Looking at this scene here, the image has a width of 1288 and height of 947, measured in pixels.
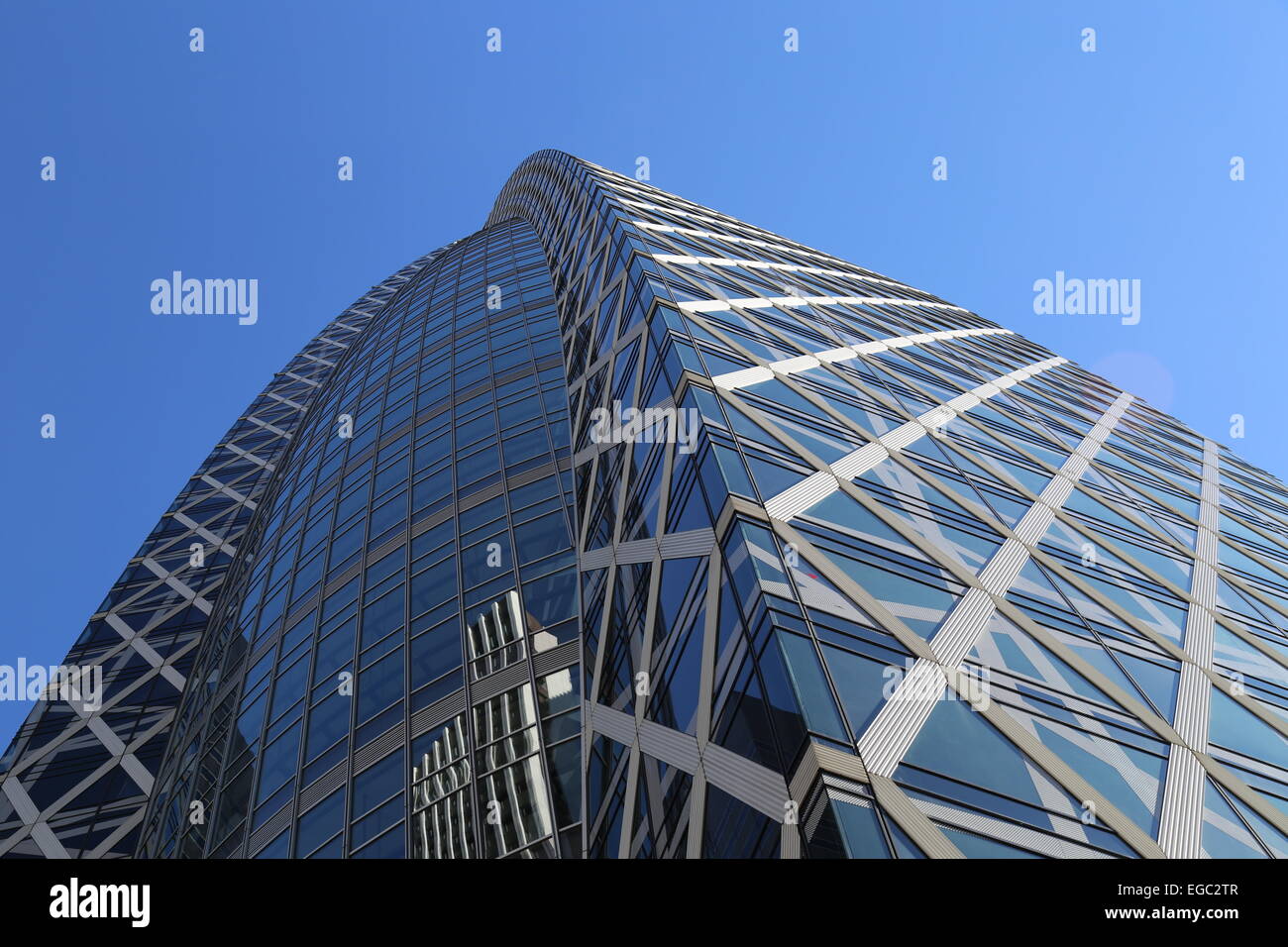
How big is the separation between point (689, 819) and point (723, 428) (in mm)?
7442

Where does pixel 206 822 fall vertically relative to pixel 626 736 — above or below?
below

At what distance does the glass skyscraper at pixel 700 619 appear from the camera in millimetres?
13008

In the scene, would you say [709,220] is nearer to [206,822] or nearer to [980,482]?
[980,482]

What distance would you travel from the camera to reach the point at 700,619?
15391 mm

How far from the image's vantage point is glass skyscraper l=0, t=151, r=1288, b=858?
42.7 ft

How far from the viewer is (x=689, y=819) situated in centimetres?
1334

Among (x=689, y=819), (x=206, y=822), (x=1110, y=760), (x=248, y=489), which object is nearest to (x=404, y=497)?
(x=206, y=822)

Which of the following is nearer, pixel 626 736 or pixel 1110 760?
pixel 1110 760

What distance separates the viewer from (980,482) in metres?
23.9
